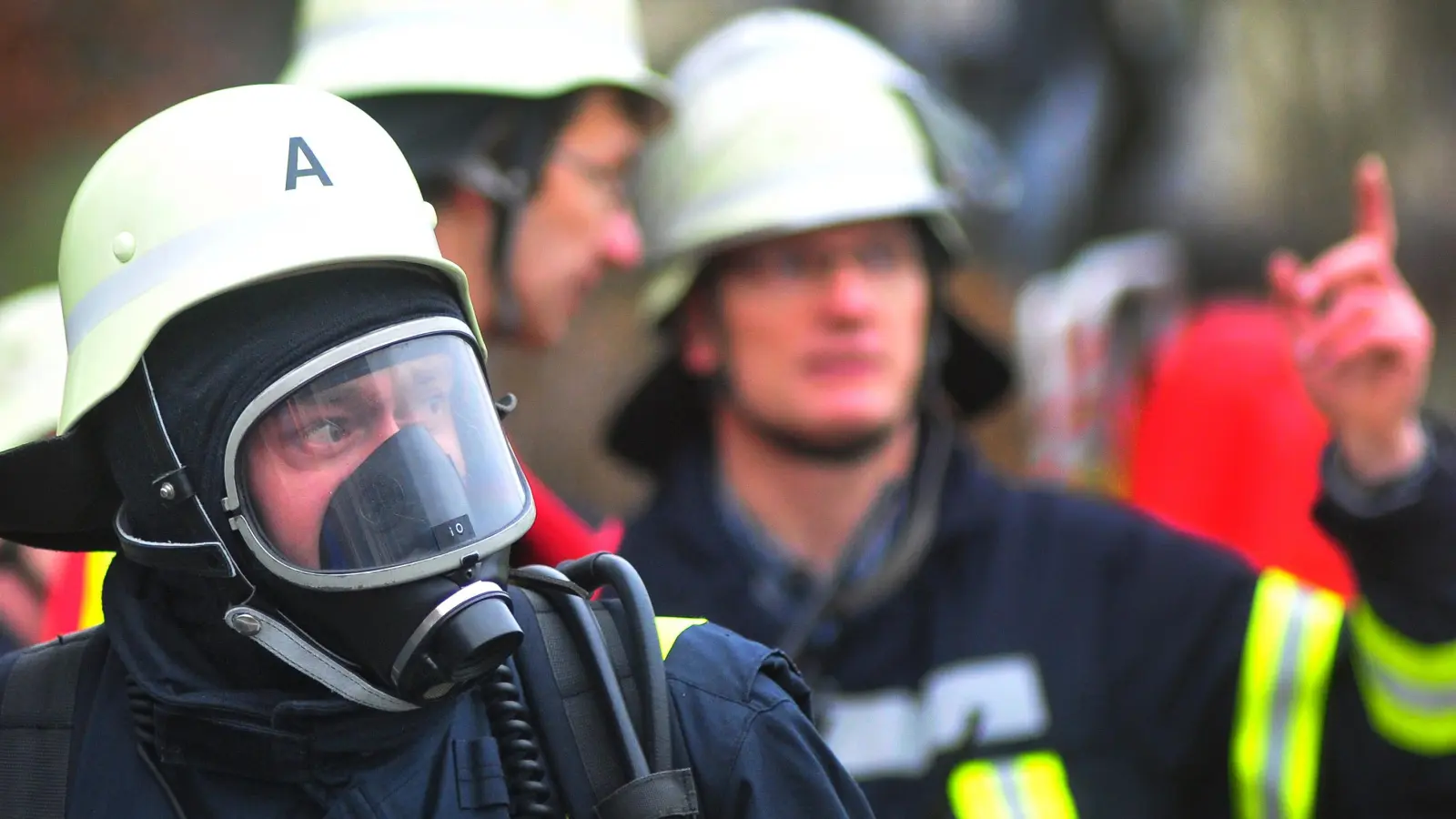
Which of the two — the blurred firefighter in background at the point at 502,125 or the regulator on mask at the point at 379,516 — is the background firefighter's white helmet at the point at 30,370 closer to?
the blurred firefighter in background at the point at 502,125

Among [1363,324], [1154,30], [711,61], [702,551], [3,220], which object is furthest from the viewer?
[1154,30]

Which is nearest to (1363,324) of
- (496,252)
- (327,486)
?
(496,252)

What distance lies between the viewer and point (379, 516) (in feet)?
6.81

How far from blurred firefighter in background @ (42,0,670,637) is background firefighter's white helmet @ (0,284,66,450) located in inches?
21.7

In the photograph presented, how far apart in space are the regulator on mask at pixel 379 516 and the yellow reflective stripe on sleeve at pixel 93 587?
130cm

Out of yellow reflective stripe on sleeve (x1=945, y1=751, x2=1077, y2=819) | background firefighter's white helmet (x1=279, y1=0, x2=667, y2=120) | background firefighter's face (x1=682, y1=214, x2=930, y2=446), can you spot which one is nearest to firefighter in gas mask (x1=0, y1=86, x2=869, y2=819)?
yellow reflective stripe on sleeve (x1=945, y1=751, x2=1077, y2=819)

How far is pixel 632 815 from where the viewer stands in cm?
200

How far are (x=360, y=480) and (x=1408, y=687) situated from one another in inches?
79.2

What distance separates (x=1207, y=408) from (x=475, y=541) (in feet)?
11.6

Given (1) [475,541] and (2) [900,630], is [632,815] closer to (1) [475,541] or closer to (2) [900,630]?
(1) [475,541]

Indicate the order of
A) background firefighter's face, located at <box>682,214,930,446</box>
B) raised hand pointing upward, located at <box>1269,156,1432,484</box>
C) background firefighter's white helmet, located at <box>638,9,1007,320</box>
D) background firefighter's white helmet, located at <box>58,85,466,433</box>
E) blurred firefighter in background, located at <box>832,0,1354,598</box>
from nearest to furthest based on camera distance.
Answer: background firefighter's white helmet, located at <box>58,85,466,433</box> → raised hand pointing upward, located at <box>1269,156,1432,484</box> → background firefighter's face, located at <box>682,214,930,446</box> → background firefighter's white helmet, located at <box>638,9,1007,320</box> → blurred firefighter in background, located at <box>832,0,1354,598</box>

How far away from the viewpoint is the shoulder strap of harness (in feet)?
6.61

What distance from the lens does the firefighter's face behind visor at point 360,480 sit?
6.78ft

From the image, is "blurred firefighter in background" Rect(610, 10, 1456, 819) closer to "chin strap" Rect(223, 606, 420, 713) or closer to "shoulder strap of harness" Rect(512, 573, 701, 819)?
"shoulder strap of harness" Rect(512, 573, 701, 819)
